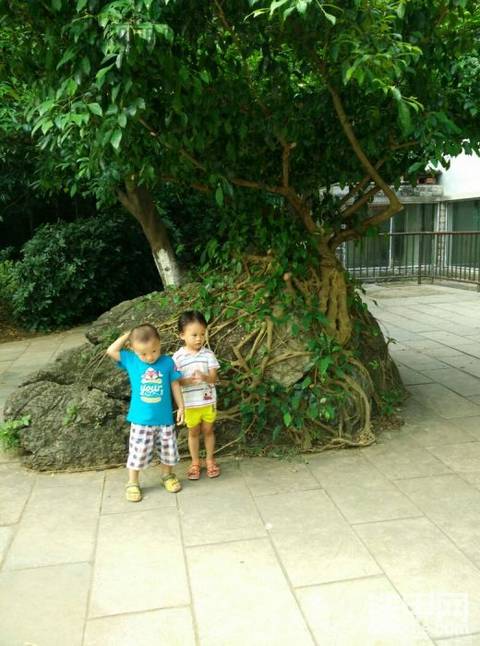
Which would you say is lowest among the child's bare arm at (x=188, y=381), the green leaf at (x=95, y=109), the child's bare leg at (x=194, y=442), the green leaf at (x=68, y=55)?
the child's bare leg at (x=194, y=442)

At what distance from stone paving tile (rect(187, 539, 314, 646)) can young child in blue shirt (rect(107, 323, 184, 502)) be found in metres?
0.79

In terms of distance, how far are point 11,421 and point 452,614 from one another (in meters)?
3.25

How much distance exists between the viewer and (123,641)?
8.32 feet

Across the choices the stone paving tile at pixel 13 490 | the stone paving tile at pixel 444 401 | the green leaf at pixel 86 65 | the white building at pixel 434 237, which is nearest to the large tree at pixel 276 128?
the green leaf at pixel 86 65

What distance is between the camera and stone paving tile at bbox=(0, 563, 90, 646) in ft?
8.49

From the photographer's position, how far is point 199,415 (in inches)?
163

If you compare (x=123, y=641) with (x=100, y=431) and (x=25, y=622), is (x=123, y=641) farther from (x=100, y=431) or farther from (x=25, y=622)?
(x=100, y=431)

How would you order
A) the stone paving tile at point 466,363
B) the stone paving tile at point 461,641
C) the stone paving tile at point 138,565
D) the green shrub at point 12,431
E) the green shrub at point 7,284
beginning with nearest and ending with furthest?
the stone paving tile at point 461,641 → the stone paving tile at point 138,565 → the green shrub at point 12,431 → the stone paving tile at point 466,363 → the green shrub at point 7,284

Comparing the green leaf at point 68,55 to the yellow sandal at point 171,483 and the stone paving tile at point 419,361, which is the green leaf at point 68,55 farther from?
the stone paving tile at point 419,361

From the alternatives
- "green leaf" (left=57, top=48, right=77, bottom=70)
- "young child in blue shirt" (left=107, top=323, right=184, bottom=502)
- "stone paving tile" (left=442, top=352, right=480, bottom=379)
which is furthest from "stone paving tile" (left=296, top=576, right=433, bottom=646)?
"stone paving tile" (left=442, top=352, right=480, bottom=379)

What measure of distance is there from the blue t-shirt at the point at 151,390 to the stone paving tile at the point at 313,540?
826mm

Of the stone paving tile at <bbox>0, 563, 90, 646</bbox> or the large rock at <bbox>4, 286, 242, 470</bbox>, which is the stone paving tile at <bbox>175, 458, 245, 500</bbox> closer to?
the large rock at <bbox>4, 286, 242, 470</bbox>

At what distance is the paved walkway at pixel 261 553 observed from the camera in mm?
2604

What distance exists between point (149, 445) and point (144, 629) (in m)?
1.40
